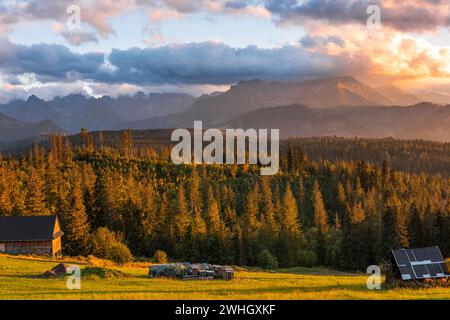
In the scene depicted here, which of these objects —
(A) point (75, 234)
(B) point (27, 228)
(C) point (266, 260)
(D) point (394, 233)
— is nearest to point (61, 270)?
(B) point (27, 228)

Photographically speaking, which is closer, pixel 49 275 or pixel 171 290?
pixel 171 290

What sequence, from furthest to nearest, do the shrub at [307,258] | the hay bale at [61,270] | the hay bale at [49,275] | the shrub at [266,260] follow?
the shrub at [307,258] → the shrub at [266,260] → the hay bale at [61,270] → the hay bale at [49,275]

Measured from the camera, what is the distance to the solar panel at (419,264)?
168 feet

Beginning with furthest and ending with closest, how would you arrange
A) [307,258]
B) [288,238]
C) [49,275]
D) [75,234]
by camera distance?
1. [288,238]
2. [307,258]
3. [75,234]
4. [49,275]

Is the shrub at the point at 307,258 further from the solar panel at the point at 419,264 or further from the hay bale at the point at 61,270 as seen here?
the hay bale at the point at 61,270

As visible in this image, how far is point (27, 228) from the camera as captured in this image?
9012cm

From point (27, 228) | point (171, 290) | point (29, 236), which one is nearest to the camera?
point (171, 290)

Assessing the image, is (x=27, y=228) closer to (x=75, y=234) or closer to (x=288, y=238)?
(x=75, y=234)

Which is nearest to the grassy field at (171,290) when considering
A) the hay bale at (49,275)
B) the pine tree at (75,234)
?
the hay bale at (49,275)

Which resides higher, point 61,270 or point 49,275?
point 61,270

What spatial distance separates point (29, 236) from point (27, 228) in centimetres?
173

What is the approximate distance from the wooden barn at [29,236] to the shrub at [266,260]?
1585 inches
